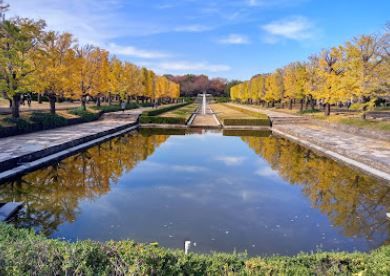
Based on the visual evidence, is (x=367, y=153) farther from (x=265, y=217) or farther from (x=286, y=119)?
(x=286, y=119)

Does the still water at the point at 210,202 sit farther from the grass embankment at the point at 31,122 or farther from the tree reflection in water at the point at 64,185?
the grass embankment at the point at 31,122

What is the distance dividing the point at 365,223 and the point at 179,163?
8683 mm

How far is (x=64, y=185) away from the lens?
420 inches

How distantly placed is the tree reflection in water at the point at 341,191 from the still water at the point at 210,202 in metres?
0.03

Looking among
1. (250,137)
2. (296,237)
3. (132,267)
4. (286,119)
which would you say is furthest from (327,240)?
(286,119)

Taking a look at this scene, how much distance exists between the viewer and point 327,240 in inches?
278

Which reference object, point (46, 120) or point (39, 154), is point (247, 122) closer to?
point (46, 120)

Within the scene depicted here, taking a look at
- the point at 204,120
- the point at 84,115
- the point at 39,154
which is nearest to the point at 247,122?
the point at 204,120

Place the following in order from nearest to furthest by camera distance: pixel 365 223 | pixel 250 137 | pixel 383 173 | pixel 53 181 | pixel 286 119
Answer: pixel 365 223 → pixel 53 181 → pixel 383 173 → pixel 250 137 → pixel 286 119

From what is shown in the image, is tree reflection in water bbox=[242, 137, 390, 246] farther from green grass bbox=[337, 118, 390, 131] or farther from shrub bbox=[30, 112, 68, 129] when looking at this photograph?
shrub bbox=[30, 112, 68, 129]

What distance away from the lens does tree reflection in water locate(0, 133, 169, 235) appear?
802cm

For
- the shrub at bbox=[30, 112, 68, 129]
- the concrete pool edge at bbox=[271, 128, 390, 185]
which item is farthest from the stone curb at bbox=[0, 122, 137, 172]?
the concrete pool edge at bbox=[271, 128, 390, 185]

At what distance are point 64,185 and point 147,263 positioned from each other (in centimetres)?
769

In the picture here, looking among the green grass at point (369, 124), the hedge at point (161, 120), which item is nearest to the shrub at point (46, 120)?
the hedge at point (161, 120)
